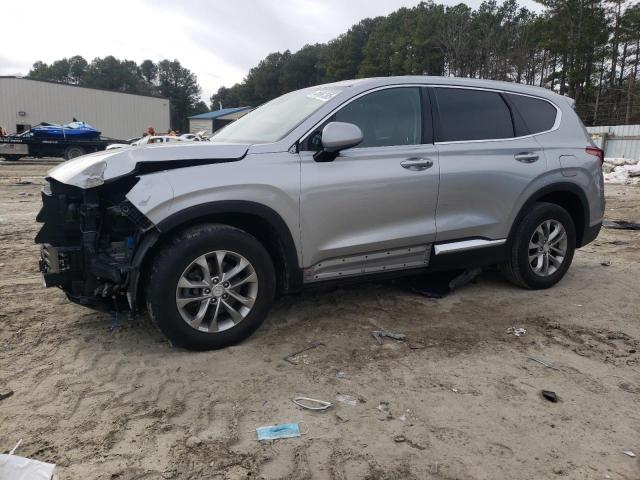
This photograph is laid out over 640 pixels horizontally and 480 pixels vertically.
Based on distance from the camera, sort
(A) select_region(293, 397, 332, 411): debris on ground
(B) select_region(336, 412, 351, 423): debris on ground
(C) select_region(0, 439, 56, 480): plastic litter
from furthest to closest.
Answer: (A) select_region(293, 397, 332, 411): debris on ground
(B) select_region(336, 412, 351, 423): debris on ground
(C) select_region(0, 439, 56, 480): plastic litter

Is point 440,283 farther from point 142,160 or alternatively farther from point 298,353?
point 142,160

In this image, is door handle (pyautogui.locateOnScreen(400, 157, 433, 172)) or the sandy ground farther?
door handle (pyautogui.locateOnScreen(400, 157, 433, 172))

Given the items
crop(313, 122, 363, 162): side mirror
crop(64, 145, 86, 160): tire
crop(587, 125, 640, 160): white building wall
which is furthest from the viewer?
crop(64, 145, 86, 160): tire

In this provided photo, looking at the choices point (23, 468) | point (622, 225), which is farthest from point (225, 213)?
point (622, 225)

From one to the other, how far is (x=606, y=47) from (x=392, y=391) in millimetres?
45587

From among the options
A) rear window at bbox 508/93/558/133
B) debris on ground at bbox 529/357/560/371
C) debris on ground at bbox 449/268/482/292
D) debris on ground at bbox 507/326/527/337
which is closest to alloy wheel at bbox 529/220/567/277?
debris on ground at bbox 449/268/482/292

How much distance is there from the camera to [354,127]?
3514mm

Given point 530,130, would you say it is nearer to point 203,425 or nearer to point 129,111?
point 203,425

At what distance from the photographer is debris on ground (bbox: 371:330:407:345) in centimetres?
371

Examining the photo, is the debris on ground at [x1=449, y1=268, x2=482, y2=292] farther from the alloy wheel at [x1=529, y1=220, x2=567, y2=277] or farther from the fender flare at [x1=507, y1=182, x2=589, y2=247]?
the alloy wheel at [x1=529, y1=220, x2=567, y2=277]

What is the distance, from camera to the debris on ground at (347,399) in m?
2.85

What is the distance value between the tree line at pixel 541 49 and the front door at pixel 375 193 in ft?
111

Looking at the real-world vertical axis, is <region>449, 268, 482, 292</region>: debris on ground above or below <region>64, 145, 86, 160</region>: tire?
below

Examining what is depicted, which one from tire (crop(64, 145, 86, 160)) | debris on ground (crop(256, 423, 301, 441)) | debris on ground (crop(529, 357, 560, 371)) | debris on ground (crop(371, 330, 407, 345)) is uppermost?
tire (crop(64, 145, 86, 160))
